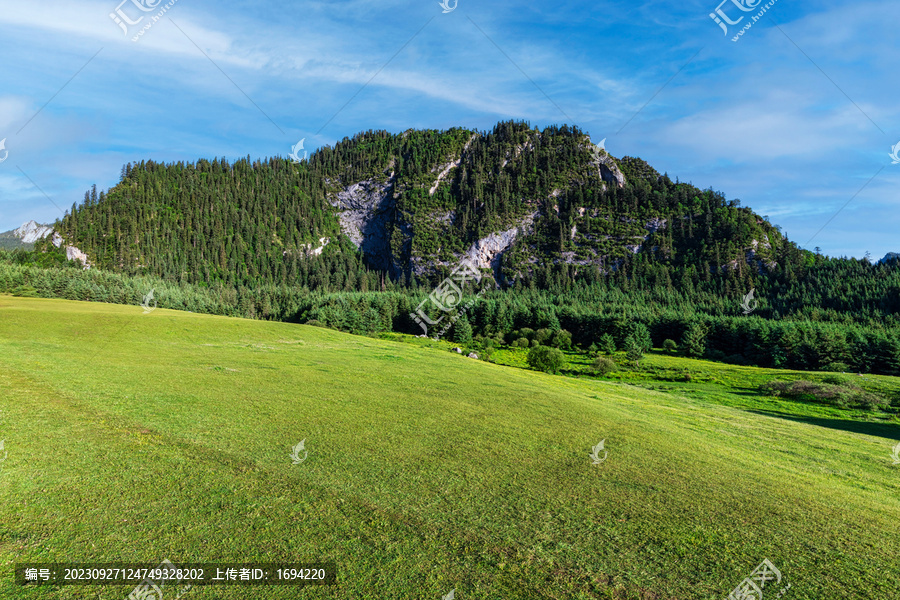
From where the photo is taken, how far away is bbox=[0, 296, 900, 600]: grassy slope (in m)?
9.60

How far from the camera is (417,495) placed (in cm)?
1309

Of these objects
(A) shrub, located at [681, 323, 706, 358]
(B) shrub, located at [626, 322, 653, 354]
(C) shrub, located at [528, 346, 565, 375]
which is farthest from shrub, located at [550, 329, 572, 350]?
(C) shrub, located at [528, 346, 565, 375]

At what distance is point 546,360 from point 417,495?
75.6 m

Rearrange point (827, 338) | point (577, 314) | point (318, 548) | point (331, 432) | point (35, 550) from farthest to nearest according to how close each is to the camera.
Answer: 1. point (577, 314)
2. point (827, 338)
3. point (331, 432)
4. point (318, 548)
5. point (35, 550)

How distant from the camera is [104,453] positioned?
46.8 ft

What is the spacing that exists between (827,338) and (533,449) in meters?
125

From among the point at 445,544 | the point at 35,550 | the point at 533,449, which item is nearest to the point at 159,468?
the point at 35,550

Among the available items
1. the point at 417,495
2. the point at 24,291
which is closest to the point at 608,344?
the point at 417,495

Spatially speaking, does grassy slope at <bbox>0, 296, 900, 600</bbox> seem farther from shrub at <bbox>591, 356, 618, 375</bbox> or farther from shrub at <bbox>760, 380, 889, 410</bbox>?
shrub at <bbox>591, 356, 618, 375</bbox>

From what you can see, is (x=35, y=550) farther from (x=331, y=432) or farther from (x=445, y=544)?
(x=331, y=432)

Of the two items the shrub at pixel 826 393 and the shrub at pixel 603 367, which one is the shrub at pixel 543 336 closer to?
the shrub at pixel 603 367

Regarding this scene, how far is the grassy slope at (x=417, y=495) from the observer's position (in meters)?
9.60

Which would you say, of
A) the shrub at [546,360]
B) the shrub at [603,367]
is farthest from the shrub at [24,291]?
the shrub at [603,367]

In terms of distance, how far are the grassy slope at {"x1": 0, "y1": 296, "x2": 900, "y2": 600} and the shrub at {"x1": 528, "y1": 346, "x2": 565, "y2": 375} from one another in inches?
2256
